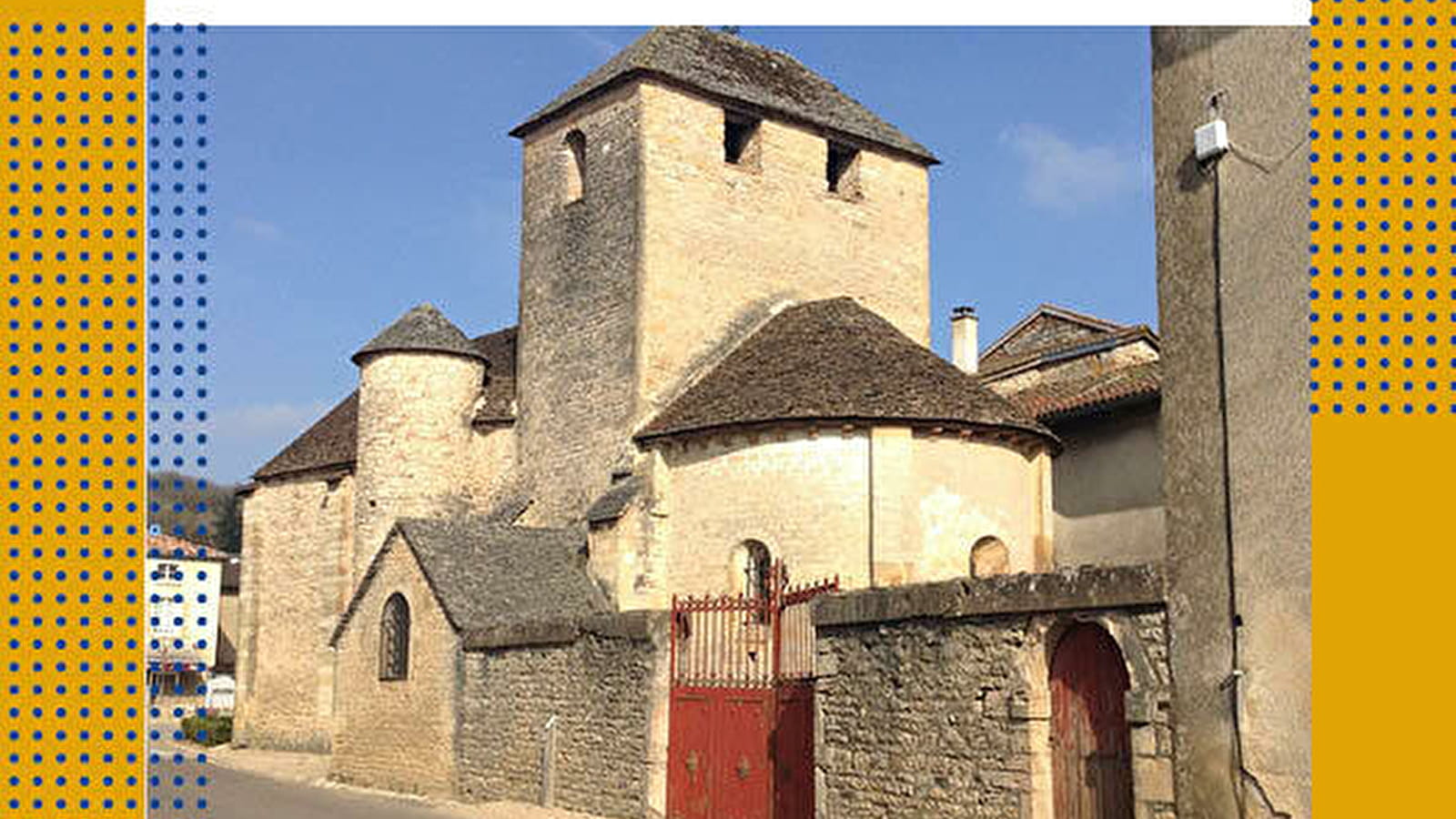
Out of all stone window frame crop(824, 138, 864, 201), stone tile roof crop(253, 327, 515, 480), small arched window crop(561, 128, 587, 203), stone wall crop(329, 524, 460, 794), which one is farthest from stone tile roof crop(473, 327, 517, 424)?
stone window frame crop(824, 138, 864, 201)

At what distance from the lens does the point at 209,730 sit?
32.1 m

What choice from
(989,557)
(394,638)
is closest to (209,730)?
(394,638)

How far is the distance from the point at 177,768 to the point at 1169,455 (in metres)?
19.0

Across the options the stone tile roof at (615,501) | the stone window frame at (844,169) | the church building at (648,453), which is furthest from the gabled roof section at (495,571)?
the stone window frame at (844,169)

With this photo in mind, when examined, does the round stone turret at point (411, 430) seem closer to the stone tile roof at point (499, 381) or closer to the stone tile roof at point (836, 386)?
the stone tile roof at point (499, 381)

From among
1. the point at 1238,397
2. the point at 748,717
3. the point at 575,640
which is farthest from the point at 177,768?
the point at 1238,397

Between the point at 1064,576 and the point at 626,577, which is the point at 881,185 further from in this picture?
the point at 1064,576

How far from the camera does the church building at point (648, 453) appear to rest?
62.6 feet

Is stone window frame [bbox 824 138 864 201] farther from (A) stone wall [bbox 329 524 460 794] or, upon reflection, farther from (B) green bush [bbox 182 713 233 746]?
(B) green bush [bbox 182 713 233 746]

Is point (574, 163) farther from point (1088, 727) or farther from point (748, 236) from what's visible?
point (1088, 727)

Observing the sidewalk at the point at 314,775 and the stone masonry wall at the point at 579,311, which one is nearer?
the sidewalk at the point at 314,775

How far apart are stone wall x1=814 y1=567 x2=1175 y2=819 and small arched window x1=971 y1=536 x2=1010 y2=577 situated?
25.3 feet

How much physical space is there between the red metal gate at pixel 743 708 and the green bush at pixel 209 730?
19661 millimetres

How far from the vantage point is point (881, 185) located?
2711 cm
